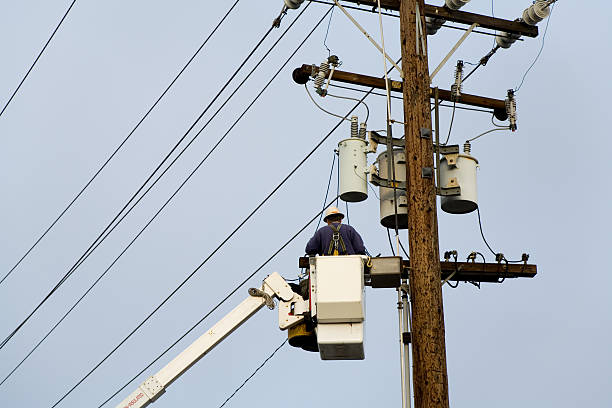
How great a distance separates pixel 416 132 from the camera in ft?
36.3

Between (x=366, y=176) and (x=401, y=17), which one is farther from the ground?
(x=401, y=17)

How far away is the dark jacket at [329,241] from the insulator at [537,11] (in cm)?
331

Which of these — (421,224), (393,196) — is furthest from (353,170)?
(421,224)

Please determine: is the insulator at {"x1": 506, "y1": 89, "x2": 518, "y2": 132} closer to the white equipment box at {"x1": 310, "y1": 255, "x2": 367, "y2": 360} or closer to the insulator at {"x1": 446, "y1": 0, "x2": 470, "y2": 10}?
the insulator at {"x1": 446, "y1": 0, "x2": 470, "y2": 10}

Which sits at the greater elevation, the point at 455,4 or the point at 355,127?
the point at 455,4

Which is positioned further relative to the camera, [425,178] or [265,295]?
[265,295]

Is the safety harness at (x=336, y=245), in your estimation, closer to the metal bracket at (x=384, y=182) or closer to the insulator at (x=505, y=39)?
the metal bracket at (x=384, y=182)

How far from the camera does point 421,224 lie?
1053cm

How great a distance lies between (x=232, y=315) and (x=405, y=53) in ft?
11.6

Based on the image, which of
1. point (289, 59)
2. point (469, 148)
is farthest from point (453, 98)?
point (289, 59)

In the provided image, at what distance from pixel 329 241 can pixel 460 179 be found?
1.57 metres

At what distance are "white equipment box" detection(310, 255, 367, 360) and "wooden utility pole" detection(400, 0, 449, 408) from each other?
25.3 inches

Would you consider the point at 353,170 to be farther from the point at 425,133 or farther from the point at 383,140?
the point at 425,133

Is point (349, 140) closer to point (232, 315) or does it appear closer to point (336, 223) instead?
point (336, 223)
